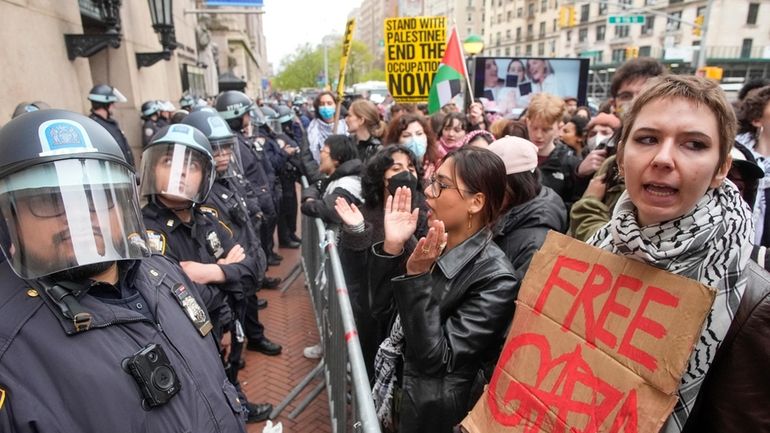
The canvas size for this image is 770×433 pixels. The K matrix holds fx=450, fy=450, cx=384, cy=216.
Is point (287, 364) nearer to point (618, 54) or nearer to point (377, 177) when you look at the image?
point (377, 177)

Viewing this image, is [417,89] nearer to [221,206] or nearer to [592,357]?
[221,206]

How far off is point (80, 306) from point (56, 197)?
1.03 feet

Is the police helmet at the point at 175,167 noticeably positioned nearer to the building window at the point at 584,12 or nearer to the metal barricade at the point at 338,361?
the metal barricade at the point at 338,361

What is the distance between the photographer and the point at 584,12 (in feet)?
181

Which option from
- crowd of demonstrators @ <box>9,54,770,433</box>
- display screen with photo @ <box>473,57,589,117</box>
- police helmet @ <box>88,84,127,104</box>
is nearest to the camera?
crowd of demonstrators @ <box>9,54,770,433</box>

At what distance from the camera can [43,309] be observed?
1.17 metres

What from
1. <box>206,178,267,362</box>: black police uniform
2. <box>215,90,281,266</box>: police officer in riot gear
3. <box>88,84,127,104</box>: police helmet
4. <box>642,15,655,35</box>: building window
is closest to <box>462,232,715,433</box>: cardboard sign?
<box>206,178,267,362</box>: black police uniform

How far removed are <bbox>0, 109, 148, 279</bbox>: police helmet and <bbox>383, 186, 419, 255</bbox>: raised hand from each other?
3.42 ft

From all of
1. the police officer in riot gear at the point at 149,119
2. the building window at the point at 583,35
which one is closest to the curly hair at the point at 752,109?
the police officer in riot gear at the point at 149,119

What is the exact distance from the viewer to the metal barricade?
62.0 inches

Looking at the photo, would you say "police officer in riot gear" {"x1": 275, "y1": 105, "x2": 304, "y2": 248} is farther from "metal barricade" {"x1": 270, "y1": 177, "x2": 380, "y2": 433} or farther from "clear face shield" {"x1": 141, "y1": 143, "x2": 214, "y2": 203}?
"clear face shield" {"x1": 141, "y1": 143, "x2": 214, "y2": 203}

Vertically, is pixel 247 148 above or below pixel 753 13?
below

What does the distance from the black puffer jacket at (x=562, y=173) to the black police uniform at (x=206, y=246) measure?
259 cm

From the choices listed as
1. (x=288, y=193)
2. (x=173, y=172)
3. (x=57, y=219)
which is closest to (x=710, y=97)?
(x=57, y=219)
